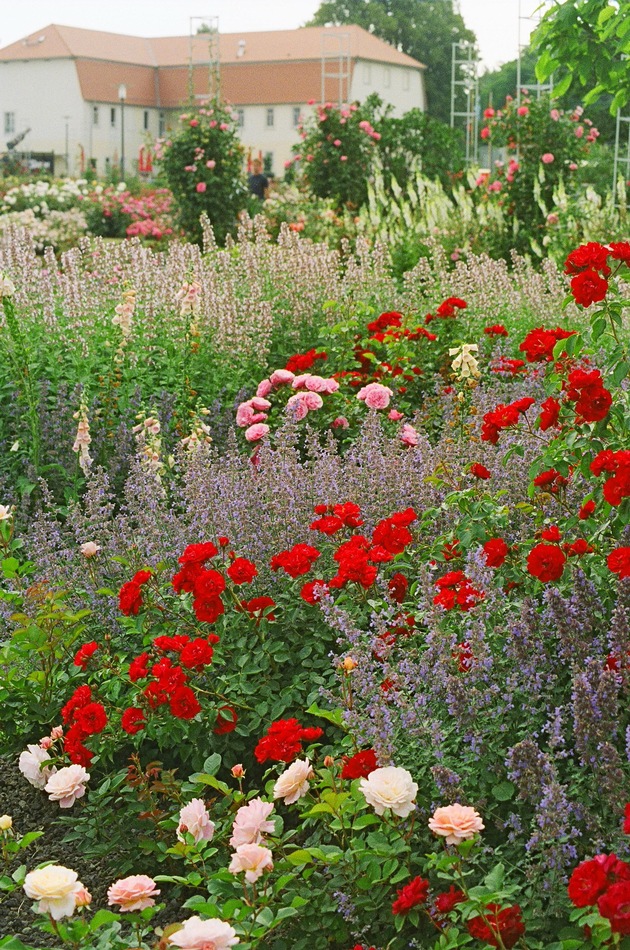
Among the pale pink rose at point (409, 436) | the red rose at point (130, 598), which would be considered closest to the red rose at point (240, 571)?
the red rose at point (130, 598)

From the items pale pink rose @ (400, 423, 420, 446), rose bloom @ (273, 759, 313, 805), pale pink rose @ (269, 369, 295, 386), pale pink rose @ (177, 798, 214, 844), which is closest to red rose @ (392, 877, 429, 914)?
rose bloom @ (273, 759, 313, 805)

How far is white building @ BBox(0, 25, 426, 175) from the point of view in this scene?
170ft

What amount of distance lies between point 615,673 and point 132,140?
5744 cm


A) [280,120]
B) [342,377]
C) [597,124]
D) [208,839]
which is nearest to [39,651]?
[208,839]

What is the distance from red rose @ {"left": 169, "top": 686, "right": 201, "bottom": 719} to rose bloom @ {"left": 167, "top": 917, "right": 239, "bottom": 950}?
0.86 meters

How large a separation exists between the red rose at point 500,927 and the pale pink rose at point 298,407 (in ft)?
10.1

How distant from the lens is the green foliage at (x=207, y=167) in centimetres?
1584

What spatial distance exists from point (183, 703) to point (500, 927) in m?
1.04

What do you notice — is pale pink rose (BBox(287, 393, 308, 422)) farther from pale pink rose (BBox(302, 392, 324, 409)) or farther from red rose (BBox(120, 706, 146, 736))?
red rose (BBox(120, 706, 146, 736))

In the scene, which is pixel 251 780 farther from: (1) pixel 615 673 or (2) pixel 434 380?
(2) pixel 434 380

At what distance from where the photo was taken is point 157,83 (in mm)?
56625

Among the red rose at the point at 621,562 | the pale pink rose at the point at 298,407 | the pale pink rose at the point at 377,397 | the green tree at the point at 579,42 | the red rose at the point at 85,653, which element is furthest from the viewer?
the green tree at the point at 579,42

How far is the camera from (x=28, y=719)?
3.54m

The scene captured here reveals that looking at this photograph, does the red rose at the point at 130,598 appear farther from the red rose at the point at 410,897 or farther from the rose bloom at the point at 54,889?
the red rose at the point at 410,897
